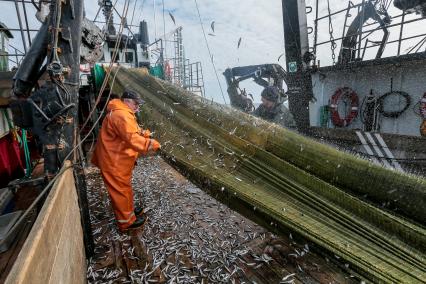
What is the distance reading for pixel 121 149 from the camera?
4.22m

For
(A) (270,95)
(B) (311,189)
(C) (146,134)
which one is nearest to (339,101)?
(A) (270,95)

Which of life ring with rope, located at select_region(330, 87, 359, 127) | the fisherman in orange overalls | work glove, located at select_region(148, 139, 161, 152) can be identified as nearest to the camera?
work glove, located at select_region(148, 139, 161, 152)

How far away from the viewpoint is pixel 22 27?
22.0 ft

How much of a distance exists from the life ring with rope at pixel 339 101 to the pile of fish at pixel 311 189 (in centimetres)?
646

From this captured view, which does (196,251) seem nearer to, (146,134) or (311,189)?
(146,134)

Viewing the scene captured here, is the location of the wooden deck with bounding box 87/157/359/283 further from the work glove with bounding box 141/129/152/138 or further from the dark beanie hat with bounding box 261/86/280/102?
the dark beanie hat with bounding box 261/86/280/102

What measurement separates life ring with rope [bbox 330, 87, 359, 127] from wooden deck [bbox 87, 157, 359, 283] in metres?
6.04

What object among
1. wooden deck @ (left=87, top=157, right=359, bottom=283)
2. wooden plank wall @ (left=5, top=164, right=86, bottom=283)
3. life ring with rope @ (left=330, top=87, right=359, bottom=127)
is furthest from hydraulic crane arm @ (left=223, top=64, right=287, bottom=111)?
wooden plank wall @ (left=5, top=164, right=86, bottom=283)

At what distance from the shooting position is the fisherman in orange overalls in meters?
3.96

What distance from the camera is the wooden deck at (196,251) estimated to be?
3.34 m

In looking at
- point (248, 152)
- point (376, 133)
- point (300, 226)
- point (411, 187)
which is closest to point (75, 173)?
point (248, 152)

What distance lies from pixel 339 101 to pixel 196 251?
7647 mm

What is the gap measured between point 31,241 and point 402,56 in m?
8.98

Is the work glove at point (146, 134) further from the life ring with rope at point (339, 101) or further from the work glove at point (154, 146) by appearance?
the life ring with rope at point (339, 101)
